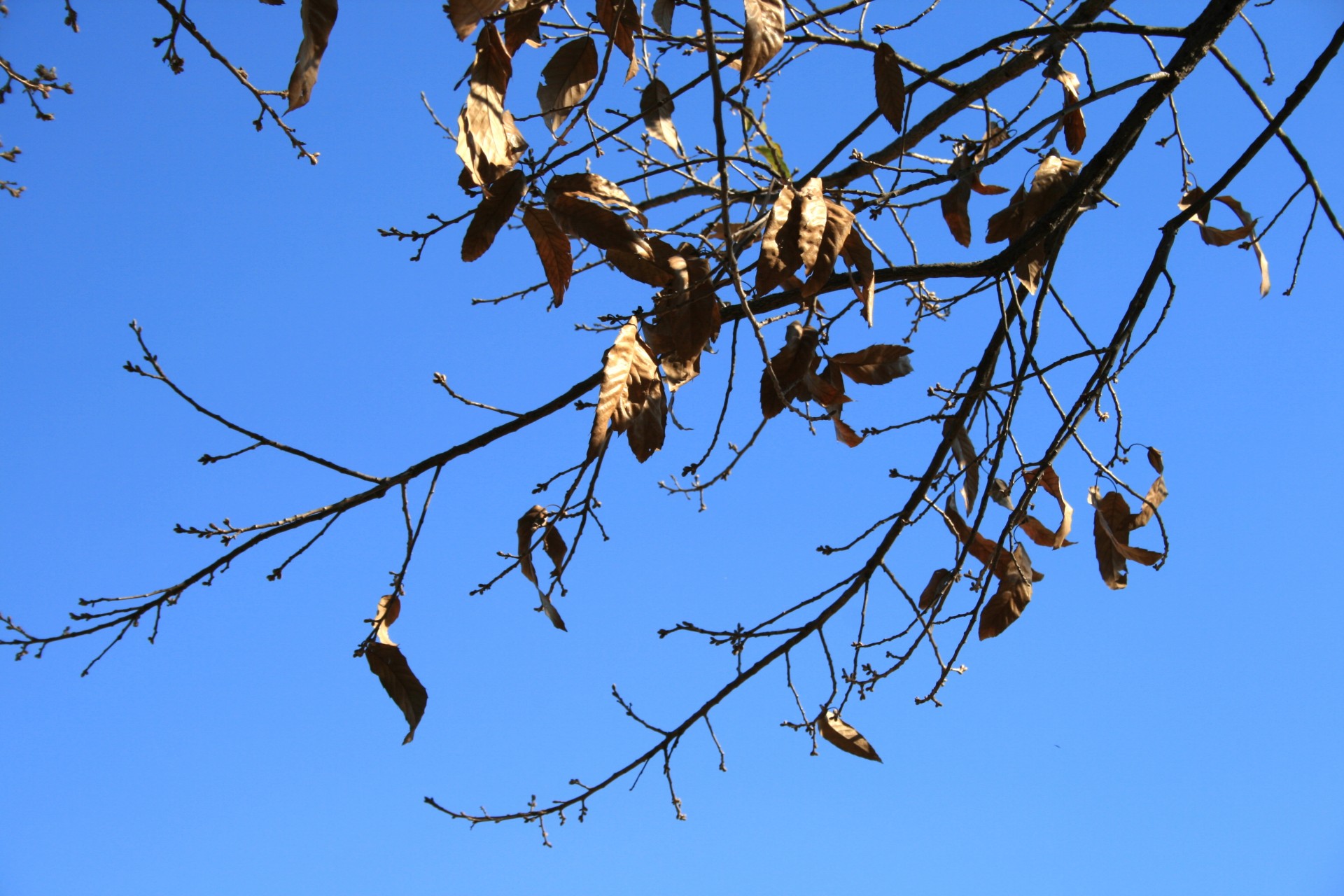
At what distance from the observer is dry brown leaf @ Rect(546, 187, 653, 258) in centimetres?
111

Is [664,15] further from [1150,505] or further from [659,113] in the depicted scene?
[1150,505]

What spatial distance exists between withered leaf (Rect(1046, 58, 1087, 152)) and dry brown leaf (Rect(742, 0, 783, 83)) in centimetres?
77

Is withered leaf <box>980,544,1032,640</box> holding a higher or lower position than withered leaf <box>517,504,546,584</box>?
lower

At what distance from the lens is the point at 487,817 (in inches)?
63.7

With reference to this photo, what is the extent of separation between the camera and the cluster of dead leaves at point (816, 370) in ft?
4.47

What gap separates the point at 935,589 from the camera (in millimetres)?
1583

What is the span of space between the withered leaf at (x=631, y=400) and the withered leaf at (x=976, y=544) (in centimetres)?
67

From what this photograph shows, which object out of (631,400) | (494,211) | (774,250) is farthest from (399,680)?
(774,250)

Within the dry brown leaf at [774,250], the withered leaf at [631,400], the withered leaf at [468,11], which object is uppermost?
the withered leaf at [468,11]

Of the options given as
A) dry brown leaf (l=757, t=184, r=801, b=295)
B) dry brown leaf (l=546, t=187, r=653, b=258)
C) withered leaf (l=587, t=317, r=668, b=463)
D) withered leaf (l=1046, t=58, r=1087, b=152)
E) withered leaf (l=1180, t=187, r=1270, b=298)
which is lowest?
withered leaf (l=587, t=317, r=668, b=463)

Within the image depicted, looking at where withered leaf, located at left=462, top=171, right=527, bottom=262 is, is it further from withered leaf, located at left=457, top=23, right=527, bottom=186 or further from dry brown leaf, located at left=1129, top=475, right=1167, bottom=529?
dry brown leaf, located at left=1129, top=475, right=1167, bottom=529

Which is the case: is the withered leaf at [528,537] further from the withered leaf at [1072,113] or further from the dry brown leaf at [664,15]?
the withered leaf at [1072,113]

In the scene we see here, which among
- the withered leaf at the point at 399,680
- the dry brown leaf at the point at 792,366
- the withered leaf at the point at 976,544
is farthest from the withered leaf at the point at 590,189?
the withered leaf at the point at 976,544

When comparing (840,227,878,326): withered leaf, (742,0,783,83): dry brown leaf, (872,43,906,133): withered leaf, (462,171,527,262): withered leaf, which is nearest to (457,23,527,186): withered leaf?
(462,171,527,262): withered leaf
